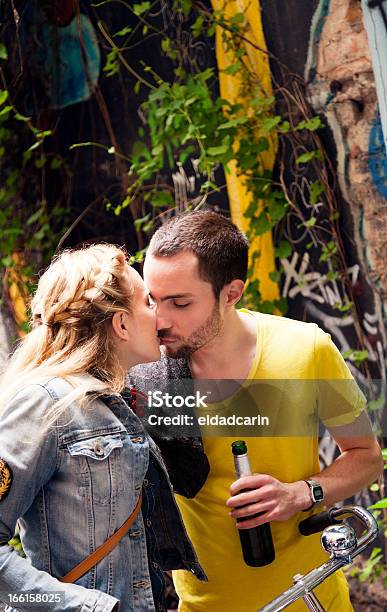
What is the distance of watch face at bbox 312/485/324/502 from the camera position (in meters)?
2.00

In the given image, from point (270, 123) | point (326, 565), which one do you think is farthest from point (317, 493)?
point (270, 123)

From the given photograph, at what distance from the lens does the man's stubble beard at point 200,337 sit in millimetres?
2078

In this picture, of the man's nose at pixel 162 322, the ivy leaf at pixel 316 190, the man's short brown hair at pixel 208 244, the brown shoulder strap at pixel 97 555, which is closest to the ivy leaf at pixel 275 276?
the ivy leaf at pixel 316 190

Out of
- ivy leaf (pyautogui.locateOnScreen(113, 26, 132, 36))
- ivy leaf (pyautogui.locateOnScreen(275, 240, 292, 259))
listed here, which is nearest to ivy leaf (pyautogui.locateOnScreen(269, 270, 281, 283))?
ivy leaf (pyautogui.locateOnScreen(275, 240, 292, 259))

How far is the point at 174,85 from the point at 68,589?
241 cm

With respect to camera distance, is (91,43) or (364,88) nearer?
(364,88)

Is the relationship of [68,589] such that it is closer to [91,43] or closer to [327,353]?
[327,353]

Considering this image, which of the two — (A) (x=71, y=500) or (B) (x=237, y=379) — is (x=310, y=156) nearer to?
(B) (x=237, y=379)

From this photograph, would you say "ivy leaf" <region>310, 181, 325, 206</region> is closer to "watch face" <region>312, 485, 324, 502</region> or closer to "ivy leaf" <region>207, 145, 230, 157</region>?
"ivy leaf" <region>207, 145, 230, 157</region>

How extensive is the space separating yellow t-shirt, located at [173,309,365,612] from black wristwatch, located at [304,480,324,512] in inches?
2.3

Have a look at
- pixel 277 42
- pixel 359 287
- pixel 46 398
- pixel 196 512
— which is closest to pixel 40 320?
pixel 46 398

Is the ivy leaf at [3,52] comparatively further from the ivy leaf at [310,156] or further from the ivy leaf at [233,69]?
the ivy leaf at [310,156]

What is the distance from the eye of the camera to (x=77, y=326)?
175 centimetres

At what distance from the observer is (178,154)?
374 centimetres
